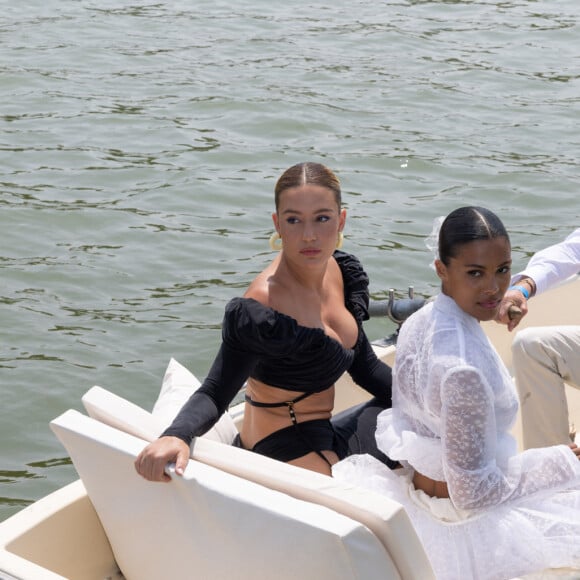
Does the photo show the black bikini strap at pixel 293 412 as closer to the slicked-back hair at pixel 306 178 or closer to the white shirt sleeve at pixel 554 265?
the slicked-back hair at pixel 306 178

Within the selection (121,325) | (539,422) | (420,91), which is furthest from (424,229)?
(539,422)

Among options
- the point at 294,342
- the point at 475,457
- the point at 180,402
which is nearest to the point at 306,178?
the point at 294,342

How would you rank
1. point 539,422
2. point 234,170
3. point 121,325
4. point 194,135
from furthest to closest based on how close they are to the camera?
point 194,135, point 234,170, point 121,325, point 539,422

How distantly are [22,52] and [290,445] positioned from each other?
6.35 m

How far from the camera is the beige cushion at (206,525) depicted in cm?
208

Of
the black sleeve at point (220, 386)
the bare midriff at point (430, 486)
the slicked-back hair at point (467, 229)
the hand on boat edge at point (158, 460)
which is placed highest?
the slicked-back hair at point (467, 229)

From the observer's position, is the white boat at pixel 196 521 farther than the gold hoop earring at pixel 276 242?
No

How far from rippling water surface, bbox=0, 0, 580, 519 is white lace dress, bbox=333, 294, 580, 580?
2.06 metres

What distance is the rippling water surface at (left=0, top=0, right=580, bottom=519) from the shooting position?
5184 millimetres

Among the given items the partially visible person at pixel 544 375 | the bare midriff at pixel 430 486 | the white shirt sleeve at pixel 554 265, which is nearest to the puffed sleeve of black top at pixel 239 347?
the bare midriff at pixel 430 486

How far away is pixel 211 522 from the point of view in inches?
89.6

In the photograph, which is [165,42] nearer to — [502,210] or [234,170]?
[234,170]

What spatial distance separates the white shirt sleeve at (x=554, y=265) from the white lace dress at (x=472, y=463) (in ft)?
3.18

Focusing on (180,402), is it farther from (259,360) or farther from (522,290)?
(522,290)
